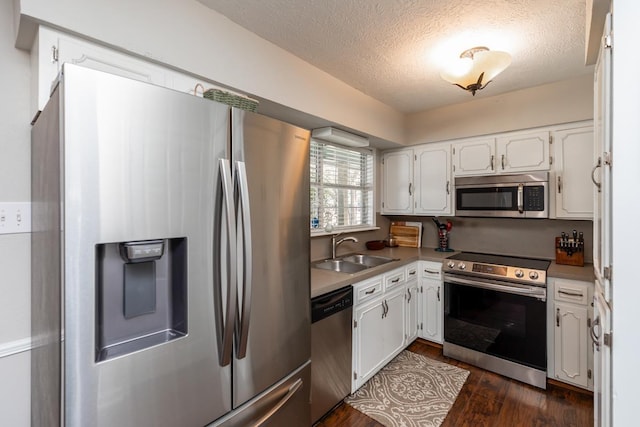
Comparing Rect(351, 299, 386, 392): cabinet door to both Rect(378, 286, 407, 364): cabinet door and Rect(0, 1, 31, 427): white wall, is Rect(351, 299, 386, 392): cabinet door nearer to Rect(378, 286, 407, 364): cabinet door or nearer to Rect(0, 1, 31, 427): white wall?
Rect(378, 286, 407, 364): cabinet door

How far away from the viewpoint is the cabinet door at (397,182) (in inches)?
137

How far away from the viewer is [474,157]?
3.04 m

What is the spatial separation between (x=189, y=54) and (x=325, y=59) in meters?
1.02

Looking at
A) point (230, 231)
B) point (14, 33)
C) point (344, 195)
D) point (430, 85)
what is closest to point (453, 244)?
point (344, 195)

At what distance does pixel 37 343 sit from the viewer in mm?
1172

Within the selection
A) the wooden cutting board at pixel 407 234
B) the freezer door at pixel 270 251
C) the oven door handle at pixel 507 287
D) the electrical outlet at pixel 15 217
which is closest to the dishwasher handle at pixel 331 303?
the freezer door at pixel 270 251

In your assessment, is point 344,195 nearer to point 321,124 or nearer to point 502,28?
point 321,124

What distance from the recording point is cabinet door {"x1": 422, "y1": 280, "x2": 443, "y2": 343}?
9.57 feet

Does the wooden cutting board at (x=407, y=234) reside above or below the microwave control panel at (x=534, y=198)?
below

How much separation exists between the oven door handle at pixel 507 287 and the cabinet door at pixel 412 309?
0.35 meters

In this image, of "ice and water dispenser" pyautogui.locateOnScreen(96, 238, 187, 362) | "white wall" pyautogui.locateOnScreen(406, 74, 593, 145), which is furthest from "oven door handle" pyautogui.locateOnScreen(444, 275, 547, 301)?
"ice and water dispenser" pyautogui.locateOnScreen(96, 238, 187, 362)

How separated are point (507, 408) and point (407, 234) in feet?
6.36

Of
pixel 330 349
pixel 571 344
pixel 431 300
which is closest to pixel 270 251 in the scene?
pixel 330 349

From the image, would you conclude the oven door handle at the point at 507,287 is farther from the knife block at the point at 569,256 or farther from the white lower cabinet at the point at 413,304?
the knife block at the point at 569,256
